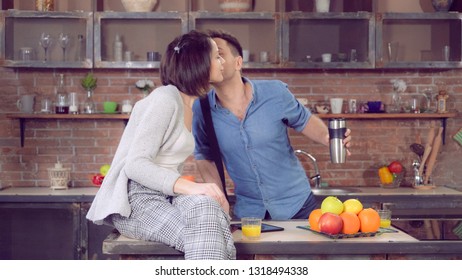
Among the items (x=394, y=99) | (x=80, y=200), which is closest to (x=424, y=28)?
(x=394, y=99)

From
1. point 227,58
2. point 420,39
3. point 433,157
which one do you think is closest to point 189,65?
point 227,58

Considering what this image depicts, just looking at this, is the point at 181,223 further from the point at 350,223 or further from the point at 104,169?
the point at 104,169

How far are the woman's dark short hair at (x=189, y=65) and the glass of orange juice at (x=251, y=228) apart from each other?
18.8 inches

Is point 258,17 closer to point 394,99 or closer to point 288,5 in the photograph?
point 288,5

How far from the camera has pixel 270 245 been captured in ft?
8.66

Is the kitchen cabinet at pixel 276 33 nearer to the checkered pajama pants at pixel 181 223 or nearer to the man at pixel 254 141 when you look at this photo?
the man at pixel 254 141

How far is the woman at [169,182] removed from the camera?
250 centimetres

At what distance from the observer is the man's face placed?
3.34m

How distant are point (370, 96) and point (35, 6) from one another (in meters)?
2.32

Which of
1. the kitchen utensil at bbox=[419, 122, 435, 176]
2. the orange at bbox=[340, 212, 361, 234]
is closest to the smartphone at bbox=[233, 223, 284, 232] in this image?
the orange at bbox=[340, 212, 361, 234]

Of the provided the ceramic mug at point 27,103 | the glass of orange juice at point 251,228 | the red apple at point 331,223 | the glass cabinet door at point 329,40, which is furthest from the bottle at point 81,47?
the red apple at point 331,223

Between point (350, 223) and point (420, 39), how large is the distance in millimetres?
2688
